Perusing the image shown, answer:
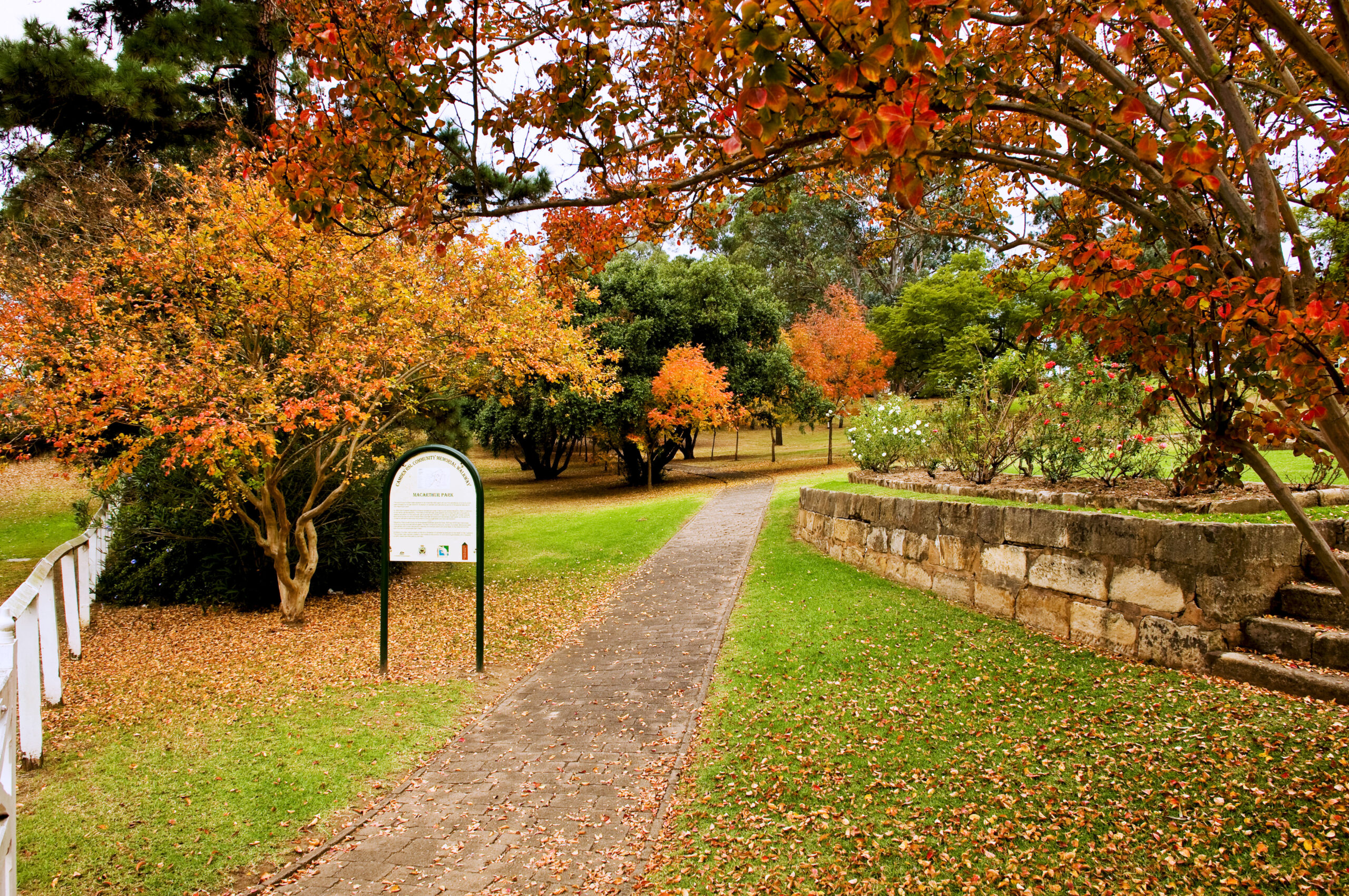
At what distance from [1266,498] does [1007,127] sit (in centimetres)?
366

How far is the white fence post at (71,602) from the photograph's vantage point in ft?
22.3

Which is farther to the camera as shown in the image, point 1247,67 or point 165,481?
point 165,481

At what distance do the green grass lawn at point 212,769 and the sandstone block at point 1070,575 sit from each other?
4.66 meters

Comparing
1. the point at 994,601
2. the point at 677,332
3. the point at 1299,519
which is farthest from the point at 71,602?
the point at 677,332

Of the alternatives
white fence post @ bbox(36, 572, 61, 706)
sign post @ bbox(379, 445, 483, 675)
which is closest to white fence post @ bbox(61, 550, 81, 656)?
white fence post @ bbox(36, 572, 61, 706)

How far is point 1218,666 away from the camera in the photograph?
454 cm

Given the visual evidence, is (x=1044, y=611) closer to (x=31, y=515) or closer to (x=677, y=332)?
(x=677, y=332)

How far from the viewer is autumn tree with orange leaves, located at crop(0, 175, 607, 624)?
6.39 metres

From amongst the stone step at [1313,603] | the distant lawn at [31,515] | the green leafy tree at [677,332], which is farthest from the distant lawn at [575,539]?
the stone step at [1313,603]

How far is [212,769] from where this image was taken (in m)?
4.46

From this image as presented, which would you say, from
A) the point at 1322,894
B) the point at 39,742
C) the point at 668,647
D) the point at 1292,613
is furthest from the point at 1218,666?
the point at 39,742

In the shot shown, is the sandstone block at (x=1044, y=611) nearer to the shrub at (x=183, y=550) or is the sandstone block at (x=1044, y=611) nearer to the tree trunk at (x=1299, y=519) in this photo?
the tree trunk at (x=1299, y=519)

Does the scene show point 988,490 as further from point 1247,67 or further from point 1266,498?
point 1247,67

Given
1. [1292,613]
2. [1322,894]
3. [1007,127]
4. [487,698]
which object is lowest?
[487,698]
